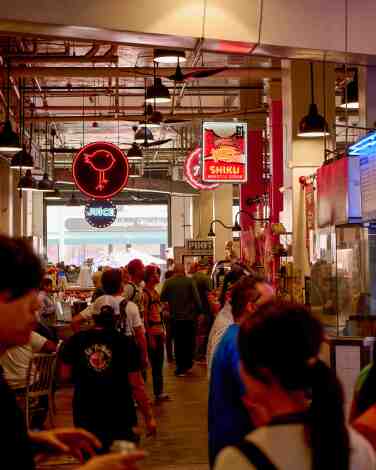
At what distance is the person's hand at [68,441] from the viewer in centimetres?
241

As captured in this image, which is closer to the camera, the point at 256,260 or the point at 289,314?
the point at 289,314

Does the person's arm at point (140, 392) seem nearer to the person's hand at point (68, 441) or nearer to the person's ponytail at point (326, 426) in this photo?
the person's hand at point (68, 441)

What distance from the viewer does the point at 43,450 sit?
7.94 feet

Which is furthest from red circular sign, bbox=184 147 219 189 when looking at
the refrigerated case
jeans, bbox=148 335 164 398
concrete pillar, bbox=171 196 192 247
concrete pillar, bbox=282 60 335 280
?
concrete pillar, bbox=171 196 192 247

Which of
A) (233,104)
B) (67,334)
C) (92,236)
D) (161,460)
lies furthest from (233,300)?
(92,236)

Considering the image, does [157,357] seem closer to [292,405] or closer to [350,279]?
[350,279]

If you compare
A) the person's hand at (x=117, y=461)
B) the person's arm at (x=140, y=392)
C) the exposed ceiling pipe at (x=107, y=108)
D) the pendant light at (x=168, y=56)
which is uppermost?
the exposed ceiling pipe at (x=107, y=108)

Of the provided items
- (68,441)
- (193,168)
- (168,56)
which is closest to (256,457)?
(68,441)

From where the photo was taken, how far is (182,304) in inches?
546

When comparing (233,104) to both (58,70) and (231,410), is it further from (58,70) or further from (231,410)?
(231,410)

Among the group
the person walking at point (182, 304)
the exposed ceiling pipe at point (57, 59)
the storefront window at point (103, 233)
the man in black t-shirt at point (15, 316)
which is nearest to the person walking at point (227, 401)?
the man in black t-shirt at point (15, 316)

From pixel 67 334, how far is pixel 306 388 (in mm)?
11328

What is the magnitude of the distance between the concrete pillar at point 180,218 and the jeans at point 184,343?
27817mm

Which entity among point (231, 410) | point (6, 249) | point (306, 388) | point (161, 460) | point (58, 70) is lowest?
point (161, 460)
